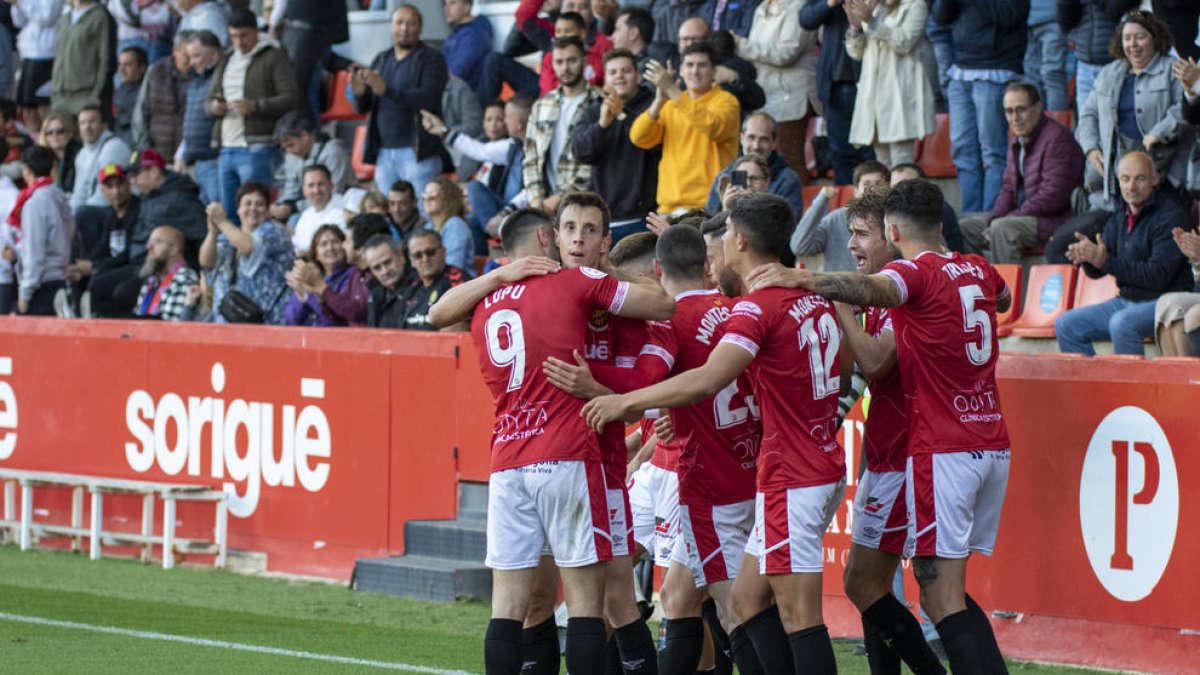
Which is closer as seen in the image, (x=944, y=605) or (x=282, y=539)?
(x=944, y=605)

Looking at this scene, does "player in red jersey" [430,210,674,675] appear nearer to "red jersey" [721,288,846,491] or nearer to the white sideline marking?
"red jersey" [721,288,846,491]

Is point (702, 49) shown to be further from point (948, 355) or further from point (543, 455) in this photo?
point (543, 455)

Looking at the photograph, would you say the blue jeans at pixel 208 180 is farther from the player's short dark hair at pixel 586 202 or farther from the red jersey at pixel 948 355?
the red jersey at pixel 948 355

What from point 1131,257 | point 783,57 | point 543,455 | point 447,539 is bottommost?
point 447,539

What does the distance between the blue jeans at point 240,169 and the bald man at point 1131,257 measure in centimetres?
847

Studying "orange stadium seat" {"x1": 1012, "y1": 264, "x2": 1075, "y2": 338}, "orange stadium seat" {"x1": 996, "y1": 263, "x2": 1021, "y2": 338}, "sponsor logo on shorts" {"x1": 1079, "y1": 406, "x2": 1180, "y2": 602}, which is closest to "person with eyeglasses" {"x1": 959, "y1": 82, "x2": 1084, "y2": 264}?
"orange stadium seat" {"x1": 996, "y1": 263, "x2": 1021, "y2": 338}

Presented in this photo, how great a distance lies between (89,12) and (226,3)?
71.4 inches

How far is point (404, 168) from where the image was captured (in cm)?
1625

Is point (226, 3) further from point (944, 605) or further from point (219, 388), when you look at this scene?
point (944, 605)

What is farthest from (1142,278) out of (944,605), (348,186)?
(348,186)

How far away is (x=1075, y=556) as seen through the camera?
8.86 m

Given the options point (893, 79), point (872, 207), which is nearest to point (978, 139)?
point (893, 79)

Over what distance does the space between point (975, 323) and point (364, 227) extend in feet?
23.7

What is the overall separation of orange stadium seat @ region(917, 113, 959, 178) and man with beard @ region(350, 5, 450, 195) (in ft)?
14.1
